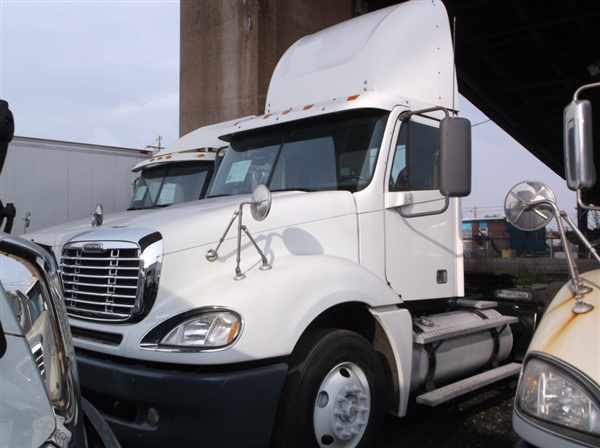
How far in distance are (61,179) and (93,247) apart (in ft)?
25.6

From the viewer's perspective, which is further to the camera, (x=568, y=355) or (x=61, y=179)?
(x=61, y=179)

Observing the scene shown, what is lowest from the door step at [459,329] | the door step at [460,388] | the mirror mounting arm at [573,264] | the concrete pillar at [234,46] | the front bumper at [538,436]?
the door step at [460,388]

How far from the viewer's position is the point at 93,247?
3482mm

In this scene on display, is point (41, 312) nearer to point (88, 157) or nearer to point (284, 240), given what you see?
point (284, 240)

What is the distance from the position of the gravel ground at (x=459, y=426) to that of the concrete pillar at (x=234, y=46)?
7.57m

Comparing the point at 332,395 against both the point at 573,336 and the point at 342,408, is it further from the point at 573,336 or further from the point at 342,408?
the point at 573,336

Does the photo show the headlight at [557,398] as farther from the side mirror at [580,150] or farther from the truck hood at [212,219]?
the truck hood at [212,219]

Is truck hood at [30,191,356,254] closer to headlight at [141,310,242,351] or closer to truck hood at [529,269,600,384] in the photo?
headlight at [141,310,242,351]

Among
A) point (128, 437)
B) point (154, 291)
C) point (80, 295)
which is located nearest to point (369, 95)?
point (154, 291)

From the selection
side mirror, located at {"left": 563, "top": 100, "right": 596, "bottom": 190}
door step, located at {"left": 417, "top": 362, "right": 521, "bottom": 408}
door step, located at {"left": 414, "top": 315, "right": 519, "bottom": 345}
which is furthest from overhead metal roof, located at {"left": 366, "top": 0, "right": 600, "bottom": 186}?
side mirror, located at {"left": 563, "top": 100, "right": 596, "bottom": 190}

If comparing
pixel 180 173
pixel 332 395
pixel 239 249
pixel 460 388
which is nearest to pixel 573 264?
pixel 332 395

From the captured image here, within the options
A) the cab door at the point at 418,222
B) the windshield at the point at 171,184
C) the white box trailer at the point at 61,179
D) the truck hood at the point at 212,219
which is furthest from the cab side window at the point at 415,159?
the white box trailer at the point at 61,179

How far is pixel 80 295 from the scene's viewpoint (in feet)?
11.8

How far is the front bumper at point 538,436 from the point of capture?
182 cm
